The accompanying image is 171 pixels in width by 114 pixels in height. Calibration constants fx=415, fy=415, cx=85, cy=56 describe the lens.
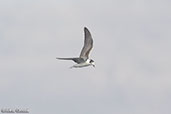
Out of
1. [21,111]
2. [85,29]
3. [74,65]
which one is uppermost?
[85,29]

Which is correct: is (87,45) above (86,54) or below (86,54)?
above

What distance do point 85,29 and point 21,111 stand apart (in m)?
8.54

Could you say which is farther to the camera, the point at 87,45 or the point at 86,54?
the point at 87,45

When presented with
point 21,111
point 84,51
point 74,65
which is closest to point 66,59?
point 74,65

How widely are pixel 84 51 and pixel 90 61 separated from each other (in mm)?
1233

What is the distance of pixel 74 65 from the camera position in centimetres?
3309

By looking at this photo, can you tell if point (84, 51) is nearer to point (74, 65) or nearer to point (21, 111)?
point (74, 65)

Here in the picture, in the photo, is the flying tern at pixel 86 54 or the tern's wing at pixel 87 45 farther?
the tern's wing at pixel 87 45

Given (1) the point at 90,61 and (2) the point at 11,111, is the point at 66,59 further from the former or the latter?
(2) the point at 11,111

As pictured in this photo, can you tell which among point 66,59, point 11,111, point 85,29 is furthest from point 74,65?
point 11,111

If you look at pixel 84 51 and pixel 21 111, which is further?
pixel 84 51

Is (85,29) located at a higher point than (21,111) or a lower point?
higher

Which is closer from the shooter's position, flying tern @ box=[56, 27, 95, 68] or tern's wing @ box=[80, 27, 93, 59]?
flying tern @ box=[56, 27, 95, 68]

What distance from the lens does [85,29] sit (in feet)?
114
